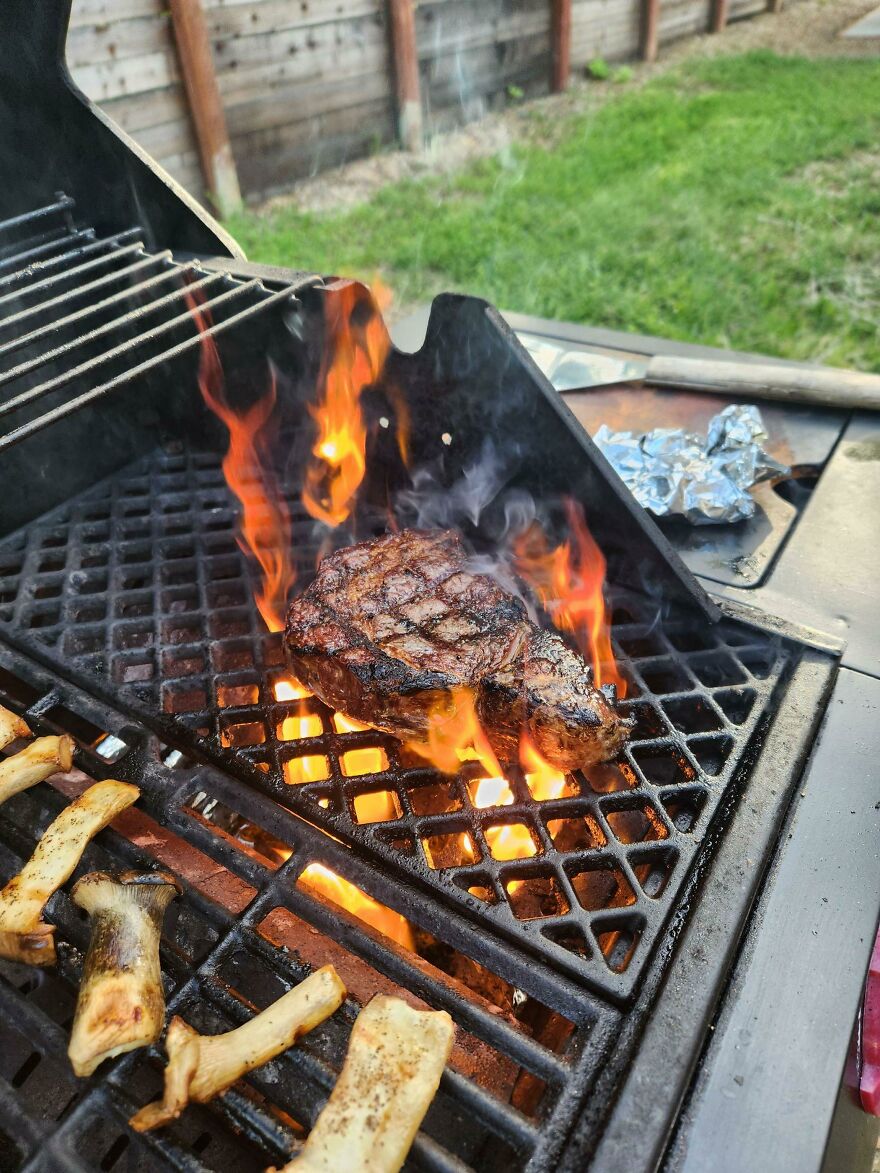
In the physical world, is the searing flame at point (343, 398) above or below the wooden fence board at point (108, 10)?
below

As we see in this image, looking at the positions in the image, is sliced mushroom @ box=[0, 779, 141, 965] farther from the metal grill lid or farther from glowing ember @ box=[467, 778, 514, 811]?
the metal grill lid

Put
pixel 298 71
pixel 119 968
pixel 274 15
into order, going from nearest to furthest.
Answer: pixel 119 968
pixel 274 15
pixel 298 71

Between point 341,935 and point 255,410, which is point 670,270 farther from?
point 341,935

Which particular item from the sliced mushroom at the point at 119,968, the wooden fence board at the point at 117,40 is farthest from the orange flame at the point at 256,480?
the wooden fence board at the point at 117,40

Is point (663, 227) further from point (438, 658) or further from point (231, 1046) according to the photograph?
point (231, 1046)

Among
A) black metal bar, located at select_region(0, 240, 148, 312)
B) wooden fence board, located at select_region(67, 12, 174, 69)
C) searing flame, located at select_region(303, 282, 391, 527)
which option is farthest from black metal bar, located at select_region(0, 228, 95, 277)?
wooden fence board, located at select_region(67, 12, 174, 69)

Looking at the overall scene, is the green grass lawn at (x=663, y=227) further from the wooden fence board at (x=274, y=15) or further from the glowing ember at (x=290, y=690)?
the glowing ember at (x=290, y=690)

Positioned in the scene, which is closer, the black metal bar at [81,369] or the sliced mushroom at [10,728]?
the black metal bar at [81,369]

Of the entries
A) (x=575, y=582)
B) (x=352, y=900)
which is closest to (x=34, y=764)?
(x=352, y=900)
